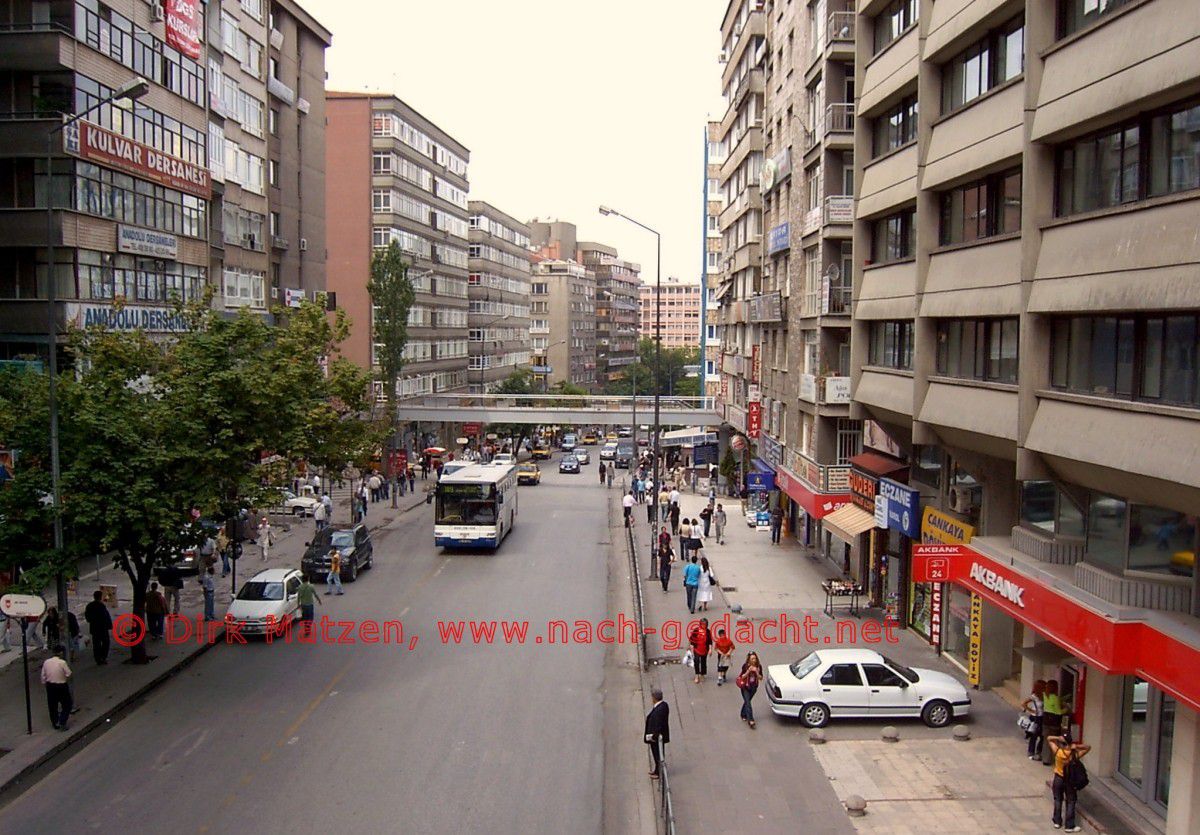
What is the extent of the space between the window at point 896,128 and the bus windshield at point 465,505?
19.3 metres

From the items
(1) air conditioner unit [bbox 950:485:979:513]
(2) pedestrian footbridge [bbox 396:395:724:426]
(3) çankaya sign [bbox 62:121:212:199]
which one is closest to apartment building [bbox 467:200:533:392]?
(2) pedestrian footbridge [bbox 396:395:724:426]

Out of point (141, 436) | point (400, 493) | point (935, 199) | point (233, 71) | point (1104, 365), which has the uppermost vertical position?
point (233, 71)

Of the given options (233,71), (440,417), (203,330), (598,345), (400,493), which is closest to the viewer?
(203,330)

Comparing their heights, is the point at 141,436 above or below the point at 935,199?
below

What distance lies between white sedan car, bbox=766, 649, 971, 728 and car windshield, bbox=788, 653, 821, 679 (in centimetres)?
9

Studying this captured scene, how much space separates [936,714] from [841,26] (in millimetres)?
22403

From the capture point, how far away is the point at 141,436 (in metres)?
22.1

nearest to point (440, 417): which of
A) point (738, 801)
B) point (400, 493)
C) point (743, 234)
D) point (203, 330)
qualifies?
point (400, 493)

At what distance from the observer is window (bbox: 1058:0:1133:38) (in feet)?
48.4

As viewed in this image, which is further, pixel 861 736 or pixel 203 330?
pixel 203 330

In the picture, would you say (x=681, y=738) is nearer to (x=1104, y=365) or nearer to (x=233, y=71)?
(x=1104, y=365)

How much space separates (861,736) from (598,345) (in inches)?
6397

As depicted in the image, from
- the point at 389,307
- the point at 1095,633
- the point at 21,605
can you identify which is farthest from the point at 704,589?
the point at 389,307

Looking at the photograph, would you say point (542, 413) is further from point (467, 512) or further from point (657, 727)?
point (657, 727)
